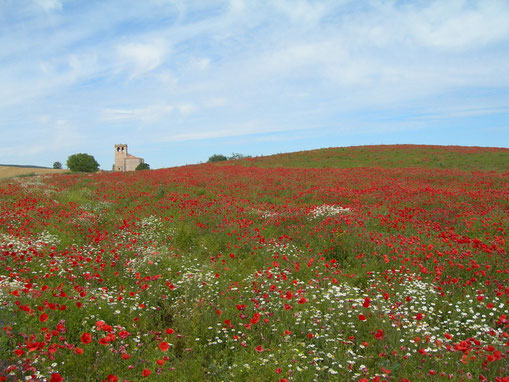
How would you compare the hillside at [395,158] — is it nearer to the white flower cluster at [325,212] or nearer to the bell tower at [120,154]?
the white flower cluster at [325,212]

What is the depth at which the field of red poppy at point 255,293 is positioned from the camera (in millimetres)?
3836

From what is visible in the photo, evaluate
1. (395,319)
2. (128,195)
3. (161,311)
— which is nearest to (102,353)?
(161,311)

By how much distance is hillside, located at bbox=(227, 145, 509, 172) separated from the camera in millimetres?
27891

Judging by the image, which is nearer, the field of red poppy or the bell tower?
the field of red poppy

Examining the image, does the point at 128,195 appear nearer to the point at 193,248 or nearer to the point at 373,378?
the point at 193,248

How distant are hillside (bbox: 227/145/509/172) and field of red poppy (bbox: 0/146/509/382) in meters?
17.0

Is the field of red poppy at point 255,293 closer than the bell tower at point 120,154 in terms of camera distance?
Result: Yes

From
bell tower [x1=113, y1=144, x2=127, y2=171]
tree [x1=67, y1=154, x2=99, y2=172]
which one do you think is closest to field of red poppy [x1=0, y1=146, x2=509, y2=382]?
tree [x1=67, y1=154, x2=99, y2=172]

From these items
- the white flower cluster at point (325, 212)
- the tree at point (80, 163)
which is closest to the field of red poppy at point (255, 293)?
the white flower cluster at point (325, 212)

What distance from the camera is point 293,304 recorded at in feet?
17.3

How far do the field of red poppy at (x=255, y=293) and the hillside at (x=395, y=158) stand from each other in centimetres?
1704

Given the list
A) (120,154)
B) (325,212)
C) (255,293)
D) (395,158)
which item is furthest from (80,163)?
(255,293)

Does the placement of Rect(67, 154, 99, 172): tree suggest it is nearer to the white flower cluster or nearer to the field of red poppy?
the field of red poppy

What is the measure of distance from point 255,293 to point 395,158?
2953 cm
